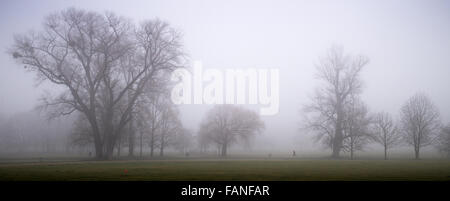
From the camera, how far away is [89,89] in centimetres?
3472

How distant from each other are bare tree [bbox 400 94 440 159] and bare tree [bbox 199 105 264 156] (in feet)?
83.7

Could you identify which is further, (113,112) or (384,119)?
(384,119)

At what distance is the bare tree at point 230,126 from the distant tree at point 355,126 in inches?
621

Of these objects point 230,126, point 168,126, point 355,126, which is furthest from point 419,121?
point 168,126

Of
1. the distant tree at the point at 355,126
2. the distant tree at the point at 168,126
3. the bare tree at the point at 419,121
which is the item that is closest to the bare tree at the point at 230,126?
the distant tree at the point at 168,126

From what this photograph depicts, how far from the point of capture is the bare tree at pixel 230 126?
5234 cm

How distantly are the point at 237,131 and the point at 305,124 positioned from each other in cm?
1283

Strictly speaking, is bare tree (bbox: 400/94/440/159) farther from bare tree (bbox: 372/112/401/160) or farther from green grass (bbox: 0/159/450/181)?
green grass (bbox: 0/159/450/181)

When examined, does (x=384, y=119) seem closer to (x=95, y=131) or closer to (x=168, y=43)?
(x=168, y=43)

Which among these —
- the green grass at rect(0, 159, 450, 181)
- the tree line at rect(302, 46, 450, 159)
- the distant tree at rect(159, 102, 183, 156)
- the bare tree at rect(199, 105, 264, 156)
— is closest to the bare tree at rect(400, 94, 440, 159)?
the tree line at rect(302, 46, 450, 159)

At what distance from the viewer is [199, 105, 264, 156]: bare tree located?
52.3 m

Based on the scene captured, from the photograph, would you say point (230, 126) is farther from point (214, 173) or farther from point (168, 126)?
point (214, 173)

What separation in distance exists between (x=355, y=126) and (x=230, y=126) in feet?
72.6
